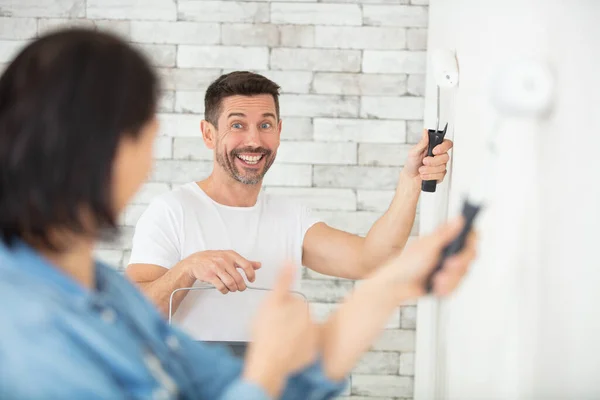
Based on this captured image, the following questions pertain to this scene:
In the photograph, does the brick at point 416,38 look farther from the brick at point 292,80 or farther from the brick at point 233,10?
the brick at point 233,10

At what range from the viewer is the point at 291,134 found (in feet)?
8.98

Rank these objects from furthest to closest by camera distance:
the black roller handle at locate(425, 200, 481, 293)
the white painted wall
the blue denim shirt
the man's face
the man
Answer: the man's face < the man < the white painted wall < the black roller handle at locate(425, 200, 481, 293) < the blue denim shirt

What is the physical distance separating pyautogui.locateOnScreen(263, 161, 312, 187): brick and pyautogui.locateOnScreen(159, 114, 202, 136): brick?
13.2 inches

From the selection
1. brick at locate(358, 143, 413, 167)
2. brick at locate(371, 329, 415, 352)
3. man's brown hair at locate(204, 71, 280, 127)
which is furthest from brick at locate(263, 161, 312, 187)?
brick at locate(371, 329, 415, 352)

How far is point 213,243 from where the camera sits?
2.03 metres

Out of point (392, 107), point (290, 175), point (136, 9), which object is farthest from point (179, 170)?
point (392, 107)

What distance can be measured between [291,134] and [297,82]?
0.67 ft

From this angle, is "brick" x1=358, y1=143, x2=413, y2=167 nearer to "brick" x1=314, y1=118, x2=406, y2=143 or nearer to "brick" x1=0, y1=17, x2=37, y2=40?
"brick" x1=314, y1=118, x2=406, y2=143

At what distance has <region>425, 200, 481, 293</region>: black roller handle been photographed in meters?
0.85

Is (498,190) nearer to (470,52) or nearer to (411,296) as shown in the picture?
(411,296)

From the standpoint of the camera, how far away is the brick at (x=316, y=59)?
2.73 meters

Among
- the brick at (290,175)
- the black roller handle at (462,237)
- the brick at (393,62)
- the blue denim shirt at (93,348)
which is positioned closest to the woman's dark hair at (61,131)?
the blue denim shirt at (93,348)

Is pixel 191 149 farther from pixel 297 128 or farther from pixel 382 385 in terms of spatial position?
pixel 382 385

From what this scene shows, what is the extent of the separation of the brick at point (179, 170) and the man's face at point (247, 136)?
582 mm
